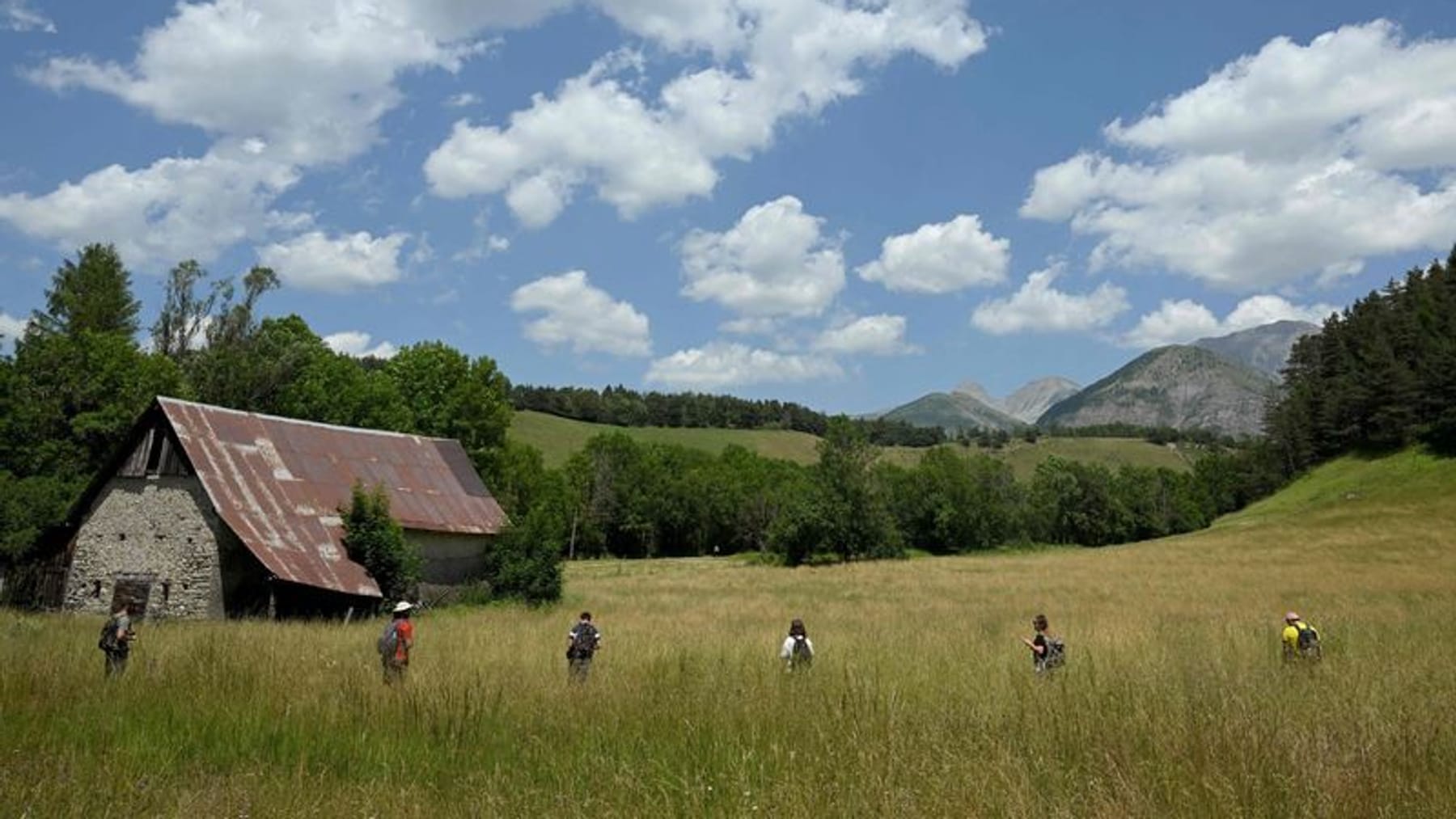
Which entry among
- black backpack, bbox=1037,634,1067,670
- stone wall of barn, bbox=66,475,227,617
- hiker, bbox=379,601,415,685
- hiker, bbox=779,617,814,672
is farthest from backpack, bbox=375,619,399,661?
stone wall of barn, bbox=66,475,227,617

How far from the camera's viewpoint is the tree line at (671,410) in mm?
144500

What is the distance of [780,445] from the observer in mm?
145625

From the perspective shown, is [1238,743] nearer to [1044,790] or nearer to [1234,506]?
[1044,790]

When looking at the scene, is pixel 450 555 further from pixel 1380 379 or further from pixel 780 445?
pixel 780 445

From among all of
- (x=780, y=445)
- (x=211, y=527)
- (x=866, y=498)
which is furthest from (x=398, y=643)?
(x=780, y=445)

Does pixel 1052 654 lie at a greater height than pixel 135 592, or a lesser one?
greater

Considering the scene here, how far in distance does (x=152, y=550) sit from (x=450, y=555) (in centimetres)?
973

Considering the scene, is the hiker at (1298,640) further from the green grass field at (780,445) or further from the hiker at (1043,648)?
the green grass field at (780,445)

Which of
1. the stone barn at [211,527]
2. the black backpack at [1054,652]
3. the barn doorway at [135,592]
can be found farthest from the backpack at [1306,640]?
the barn doorway at [135,592]

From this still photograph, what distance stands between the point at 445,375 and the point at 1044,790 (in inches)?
1973

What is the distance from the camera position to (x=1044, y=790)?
5.27m

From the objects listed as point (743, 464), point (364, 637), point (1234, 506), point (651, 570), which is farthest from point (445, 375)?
point (1234, 506)

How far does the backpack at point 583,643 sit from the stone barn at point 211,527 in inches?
668

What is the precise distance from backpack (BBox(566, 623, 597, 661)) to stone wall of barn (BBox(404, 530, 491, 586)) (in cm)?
2121
